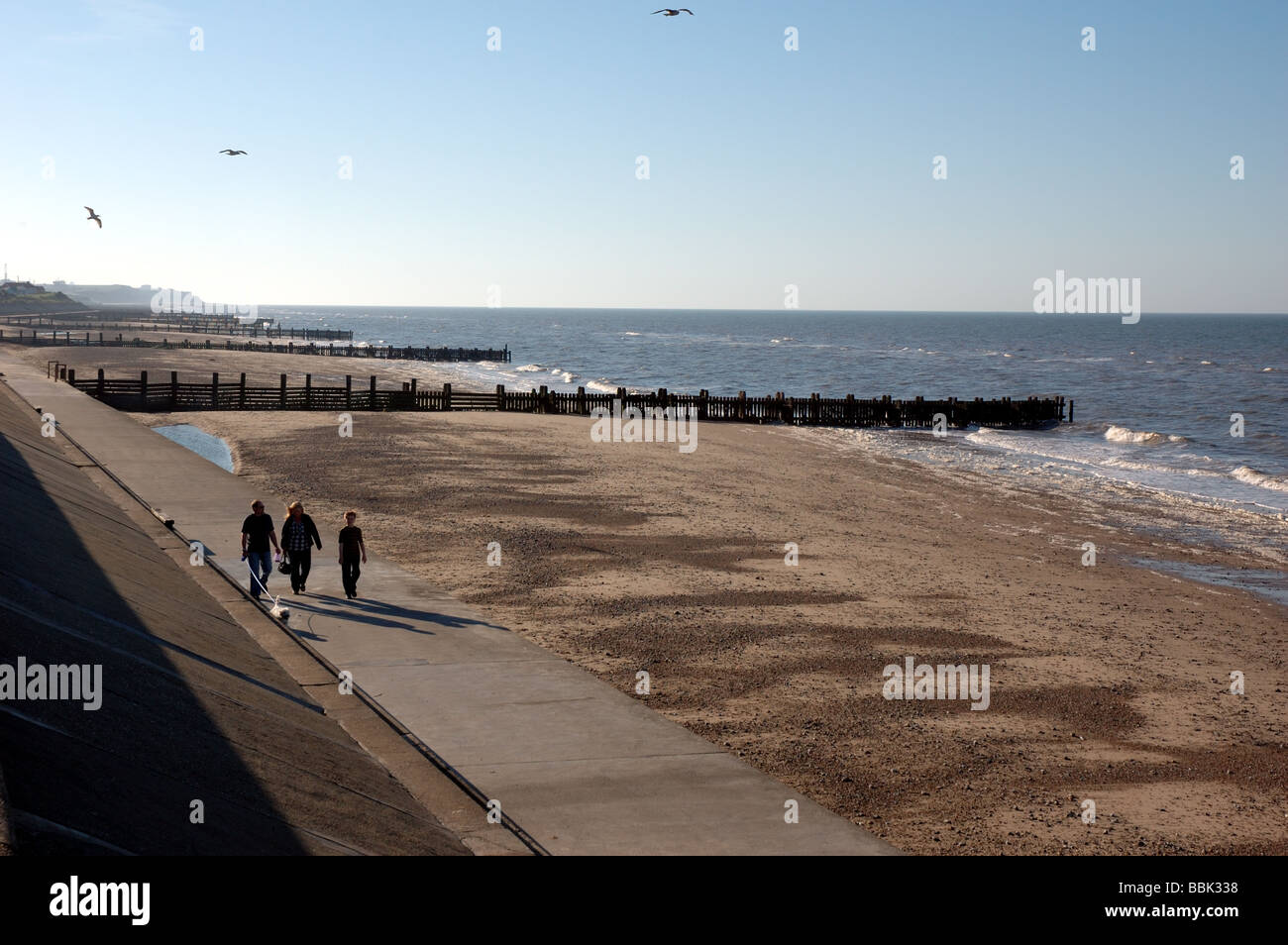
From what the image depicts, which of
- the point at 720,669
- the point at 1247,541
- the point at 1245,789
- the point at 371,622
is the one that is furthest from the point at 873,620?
the point at 1247,541

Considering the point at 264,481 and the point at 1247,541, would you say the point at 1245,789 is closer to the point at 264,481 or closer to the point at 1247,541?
the point at 1247,541

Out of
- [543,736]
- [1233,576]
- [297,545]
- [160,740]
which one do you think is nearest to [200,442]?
[297,545]

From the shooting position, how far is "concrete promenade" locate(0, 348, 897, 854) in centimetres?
818

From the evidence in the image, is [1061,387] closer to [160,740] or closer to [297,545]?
[297,545]

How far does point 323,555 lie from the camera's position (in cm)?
1784

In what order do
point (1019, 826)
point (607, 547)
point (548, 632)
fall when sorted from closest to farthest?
point (1019, 826)
point (548, 632)
point (607, 547)

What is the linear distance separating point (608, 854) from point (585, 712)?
10.6 feet

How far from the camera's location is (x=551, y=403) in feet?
171

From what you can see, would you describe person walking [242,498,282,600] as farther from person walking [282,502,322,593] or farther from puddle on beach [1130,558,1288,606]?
puddle on beach [1130,558,1288,606]

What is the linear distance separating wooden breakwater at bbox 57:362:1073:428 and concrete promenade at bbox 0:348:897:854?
31.9 m

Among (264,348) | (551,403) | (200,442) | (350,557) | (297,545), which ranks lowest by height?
(350,557)

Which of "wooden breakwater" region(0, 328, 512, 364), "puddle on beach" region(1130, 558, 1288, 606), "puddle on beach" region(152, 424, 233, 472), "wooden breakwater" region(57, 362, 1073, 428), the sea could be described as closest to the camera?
"puddle on beach" region(1130, 558, 1288, 606)

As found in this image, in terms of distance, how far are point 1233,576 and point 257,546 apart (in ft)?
62.8

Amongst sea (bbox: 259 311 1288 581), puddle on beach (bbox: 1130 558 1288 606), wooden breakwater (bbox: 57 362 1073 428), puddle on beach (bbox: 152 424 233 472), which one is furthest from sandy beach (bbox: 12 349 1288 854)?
Answer: wooden breakwater (bbox: 57 362 1073 428)
